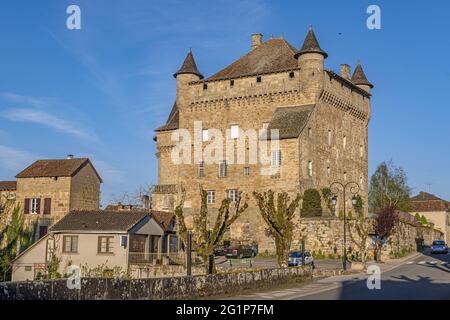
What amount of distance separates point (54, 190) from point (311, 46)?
84.5ft

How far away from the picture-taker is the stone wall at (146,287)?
1376 centimetres

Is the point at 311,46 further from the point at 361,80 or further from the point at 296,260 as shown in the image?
the point at 296,260

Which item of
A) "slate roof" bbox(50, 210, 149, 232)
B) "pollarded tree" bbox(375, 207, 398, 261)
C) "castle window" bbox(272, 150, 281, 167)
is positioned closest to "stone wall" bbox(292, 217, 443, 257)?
"pollarded tree" bbox(375, 207, 398, 261)

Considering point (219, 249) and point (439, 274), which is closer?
point (439, 274)

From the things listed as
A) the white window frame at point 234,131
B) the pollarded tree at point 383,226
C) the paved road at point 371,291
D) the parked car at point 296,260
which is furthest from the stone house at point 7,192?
the paved road at point 371,291

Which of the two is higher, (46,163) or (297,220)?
(46,163)

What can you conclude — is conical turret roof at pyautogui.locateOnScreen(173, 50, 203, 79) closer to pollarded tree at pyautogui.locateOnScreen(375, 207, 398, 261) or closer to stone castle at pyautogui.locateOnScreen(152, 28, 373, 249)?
stone castle at pyautogui.locateOnScreen(152, 28, 373, 249)

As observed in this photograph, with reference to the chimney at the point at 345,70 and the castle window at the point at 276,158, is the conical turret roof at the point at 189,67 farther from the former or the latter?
the chimney at the point at 345,70

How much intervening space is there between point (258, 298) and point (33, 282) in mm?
Answer: 8123

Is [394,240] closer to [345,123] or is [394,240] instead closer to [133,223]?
[345,123]

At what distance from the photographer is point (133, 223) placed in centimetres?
4053

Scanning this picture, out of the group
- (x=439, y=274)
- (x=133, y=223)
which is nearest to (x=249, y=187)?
(x=133, y=223)

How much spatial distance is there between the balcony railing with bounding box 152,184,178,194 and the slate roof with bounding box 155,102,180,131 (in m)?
5.96

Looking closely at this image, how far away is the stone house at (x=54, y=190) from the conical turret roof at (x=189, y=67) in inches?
474
